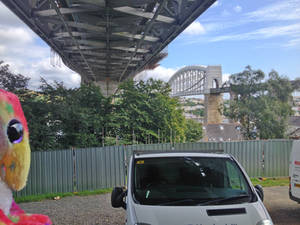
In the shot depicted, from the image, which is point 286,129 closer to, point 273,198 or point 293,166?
point 273,198

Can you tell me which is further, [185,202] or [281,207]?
[281,207]

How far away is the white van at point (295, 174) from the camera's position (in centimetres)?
658

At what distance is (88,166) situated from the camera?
10102 mm

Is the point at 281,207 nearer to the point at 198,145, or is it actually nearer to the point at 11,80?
the point at 198,145

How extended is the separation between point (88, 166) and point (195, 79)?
291 ft

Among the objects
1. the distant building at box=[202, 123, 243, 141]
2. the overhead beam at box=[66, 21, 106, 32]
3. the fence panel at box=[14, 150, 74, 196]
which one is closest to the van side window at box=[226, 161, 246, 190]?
the fence panel at box=[14, 150, 74, 196]

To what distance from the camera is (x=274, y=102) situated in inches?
978

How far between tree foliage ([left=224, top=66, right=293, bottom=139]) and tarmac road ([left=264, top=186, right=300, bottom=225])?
15584 millimetres

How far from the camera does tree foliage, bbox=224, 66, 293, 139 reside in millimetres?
24500

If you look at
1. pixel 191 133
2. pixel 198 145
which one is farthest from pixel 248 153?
pixel 191 133

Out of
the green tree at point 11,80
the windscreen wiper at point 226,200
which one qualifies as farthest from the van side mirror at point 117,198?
the green tree at point 11,80

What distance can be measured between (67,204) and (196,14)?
298 inches

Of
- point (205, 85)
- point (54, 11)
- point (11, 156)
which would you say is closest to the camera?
point (11, 156)

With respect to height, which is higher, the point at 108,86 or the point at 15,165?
the point at 108,86
